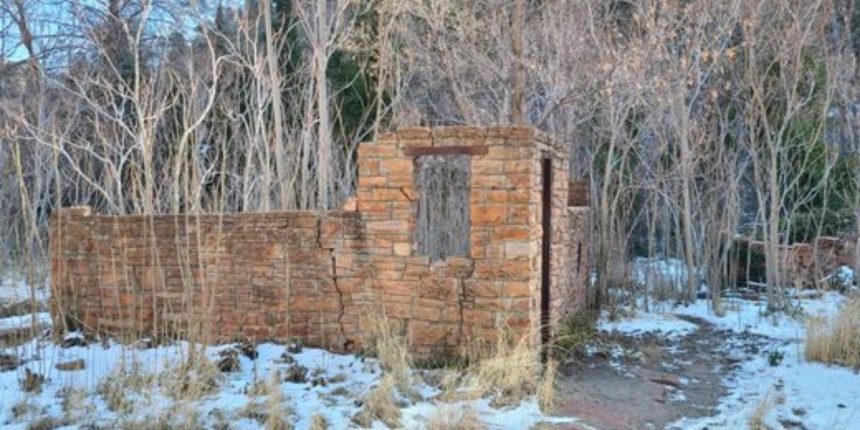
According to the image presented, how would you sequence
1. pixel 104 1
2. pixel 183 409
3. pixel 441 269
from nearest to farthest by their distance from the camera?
pixel 183 409 → pixel 441 269 → pixel 104 1

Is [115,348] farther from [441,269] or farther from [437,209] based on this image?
[437,209]

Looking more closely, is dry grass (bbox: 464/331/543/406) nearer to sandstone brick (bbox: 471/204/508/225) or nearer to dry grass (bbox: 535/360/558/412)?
dry grass (bbox: 535/360/558/412)

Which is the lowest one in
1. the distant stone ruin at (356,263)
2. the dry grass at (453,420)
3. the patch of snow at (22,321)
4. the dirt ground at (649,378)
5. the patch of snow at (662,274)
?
the dirt ground at (649,378)

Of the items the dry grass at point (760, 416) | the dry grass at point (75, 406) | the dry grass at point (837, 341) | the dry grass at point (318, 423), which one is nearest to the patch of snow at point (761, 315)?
the dry grass at point (837, 341)

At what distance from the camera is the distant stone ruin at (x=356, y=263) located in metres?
6.11

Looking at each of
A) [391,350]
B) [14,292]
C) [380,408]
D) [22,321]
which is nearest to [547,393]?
[380,408]

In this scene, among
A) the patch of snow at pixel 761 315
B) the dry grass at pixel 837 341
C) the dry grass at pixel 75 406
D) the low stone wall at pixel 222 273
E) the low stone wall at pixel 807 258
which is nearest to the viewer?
the dry grass at pixel 75 406

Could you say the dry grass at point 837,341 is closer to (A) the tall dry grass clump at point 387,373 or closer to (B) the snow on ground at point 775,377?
(B) the snow on ground at point 775,377

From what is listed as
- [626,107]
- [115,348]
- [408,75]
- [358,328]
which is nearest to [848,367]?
[358,328]

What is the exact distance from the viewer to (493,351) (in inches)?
238

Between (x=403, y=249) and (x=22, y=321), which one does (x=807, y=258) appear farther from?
(x=22, y=321)

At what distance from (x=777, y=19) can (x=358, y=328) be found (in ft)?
25.2

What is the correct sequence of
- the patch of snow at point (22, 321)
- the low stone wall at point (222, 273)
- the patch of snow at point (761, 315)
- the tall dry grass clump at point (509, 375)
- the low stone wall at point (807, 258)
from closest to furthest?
the tall dry grass clump at point (509, 375)
the low stone wall at point (222, 273)
the patch of snow at point (22, 321)
the patch of snow at point (761, 315)
the low stone wall at point (807, 258)

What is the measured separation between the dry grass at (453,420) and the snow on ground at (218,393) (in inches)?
3.6
